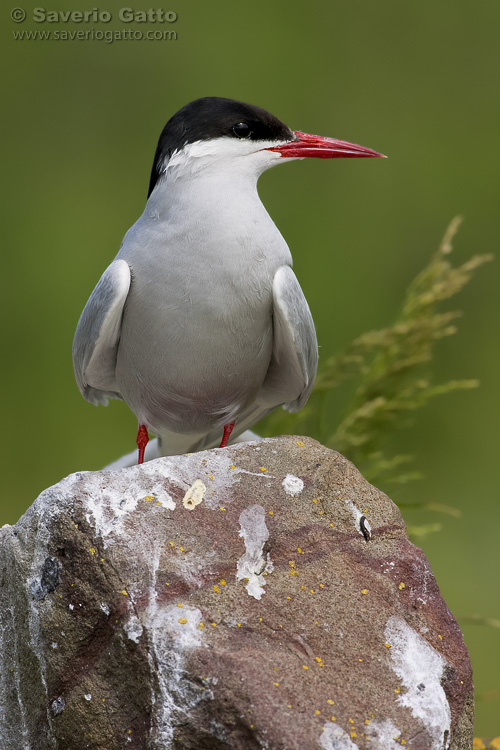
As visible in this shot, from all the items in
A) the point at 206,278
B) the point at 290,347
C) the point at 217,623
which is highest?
the point at 206,278

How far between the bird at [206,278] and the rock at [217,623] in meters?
0.67

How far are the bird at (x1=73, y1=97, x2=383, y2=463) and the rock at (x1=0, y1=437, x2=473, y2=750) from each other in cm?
67

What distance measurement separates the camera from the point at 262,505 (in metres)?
2.35

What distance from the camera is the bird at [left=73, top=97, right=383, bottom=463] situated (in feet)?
9.54

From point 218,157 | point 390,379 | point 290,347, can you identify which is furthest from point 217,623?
point 390,379

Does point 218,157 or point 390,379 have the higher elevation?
point 218,157

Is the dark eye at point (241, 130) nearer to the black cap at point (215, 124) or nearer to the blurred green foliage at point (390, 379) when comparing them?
the black cap at point (215, 124)

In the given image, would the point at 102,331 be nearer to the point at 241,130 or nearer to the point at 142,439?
the point at 142,439

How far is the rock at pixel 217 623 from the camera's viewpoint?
2.00m

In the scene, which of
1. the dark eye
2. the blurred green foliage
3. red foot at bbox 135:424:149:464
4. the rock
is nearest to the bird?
the dark eye

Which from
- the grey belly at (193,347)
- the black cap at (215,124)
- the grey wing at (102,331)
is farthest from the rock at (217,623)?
the black cap at (215,124)

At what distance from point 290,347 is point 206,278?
1.30ft

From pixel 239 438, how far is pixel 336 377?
2.22ft

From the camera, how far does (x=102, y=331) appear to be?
306 cm
